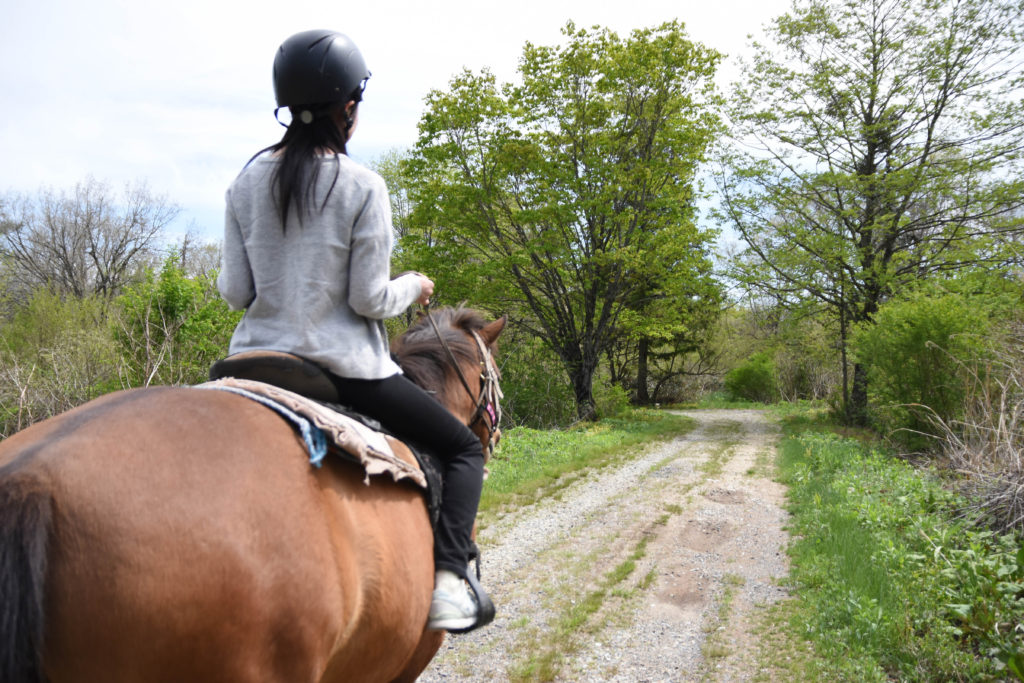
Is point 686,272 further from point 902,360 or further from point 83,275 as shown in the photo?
point 83,275

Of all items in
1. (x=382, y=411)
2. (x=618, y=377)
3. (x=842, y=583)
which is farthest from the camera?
(x=618, y=377)

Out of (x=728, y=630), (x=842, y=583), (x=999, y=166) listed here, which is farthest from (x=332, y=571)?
(x=999, y=166)

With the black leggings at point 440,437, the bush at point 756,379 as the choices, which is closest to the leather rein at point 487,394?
the black leggings at point 440,437

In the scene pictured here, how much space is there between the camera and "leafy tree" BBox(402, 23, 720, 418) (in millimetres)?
17078

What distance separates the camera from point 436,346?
302cm

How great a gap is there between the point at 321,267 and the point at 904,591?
4897mm

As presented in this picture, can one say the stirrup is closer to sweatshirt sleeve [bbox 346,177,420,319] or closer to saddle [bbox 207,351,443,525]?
saddle [bbox 207,351,443,525]

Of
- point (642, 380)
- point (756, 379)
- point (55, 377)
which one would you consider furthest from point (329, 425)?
point (756, 379)

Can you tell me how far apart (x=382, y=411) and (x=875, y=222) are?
18.7 metres

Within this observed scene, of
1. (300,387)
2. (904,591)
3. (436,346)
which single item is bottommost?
(904,591)

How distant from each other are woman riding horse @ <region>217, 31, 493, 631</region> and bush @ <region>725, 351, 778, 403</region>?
1230 inches

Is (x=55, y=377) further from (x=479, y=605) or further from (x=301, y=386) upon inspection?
(x=479, y=605)

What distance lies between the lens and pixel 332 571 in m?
1.70

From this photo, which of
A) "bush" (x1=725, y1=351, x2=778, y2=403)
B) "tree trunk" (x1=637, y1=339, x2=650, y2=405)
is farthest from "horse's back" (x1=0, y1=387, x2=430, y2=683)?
"bush" (x1=725, y1=351, x2=778, y2=403)
